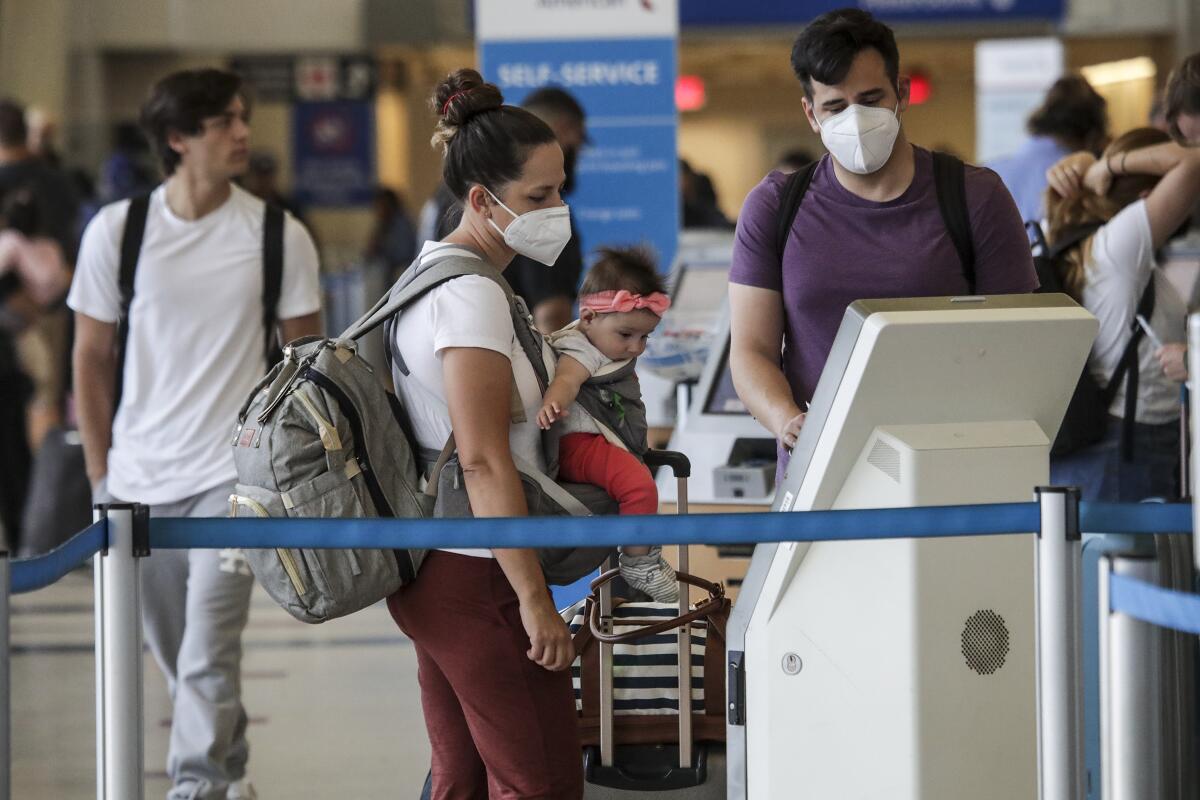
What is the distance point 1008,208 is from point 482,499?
3.46 feet

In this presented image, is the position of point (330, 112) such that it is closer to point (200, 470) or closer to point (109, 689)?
point (200, 470)

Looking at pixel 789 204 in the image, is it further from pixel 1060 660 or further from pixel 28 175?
pixel 28 175

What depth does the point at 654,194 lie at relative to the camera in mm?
6824

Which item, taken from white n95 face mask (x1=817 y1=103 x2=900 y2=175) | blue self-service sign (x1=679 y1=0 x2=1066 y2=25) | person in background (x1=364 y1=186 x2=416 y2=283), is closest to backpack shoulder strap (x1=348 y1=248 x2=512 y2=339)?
white n95 face mask (x1=817 y1=103 x2=900 y2=175)

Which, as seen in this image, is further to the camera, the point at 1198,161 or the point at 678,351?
the point at 678,351

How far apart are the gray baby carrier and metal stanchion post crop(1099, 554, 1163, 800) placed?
2.51 feet

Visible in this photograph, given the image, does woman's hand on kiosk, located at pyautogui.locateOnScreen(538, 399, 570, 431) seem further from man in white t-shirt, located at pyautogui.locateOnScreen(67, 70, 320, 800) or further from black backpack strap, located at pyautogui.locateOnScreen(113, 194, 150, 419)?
black backpack strap, located at pyautogui.locateOnScreen(113, 194, 150, 419)

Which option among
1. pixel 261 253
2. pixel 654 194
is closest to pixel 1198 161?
pixel 261 253

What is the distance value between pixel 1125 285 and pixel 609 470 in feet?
5.86

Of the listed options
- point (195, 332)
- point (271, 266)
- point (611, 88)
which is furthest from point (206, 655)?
point (611, 88)

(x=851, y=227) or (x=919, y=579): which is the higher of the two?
(x=851, y=227)

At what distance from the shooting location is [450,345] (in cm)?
225

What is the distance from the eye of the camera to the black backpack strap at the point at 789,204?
2.79 metres

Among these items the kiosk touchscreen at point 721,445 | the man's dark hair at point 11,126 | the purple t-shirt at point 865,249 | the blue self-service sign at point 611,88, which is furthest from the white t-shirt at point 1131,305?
the man's dark hair at point 11,126
